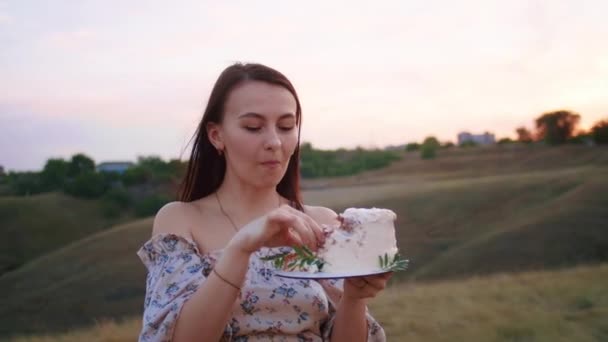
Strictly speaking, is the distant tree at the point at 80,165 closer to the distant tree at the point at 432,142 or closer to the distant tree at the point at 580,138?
the distant tree at the point at 432,142

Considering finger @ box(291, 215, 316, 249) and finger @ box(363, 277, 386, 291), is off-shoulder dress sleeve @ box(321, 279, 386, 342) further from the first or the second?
finger @ box(291, 215, 316, 249)

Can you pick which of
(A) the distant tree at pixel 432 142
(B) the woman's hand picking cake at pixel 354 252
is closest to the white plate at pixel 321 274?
(B) the woman's hand picking cake at pixel 354 252

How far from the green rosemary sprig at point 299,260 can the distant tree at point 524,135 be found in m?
79.9

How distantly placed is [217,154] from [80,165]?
74197 mm

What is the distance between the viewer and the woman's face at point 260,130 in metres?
2.45

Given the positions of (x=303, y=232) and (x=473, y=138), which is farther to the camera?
(x=473, y=138)

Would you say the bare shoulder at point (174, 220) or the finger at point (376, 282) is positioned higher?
the bare shoulder at point (174, 220)

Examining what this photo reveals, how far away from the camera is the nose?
7.92 feet

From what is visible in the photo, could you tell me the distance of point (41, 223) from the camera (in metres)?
63.5

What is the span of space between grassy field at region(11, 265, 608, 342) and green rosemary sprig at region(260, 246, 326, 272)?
5944 millimetres

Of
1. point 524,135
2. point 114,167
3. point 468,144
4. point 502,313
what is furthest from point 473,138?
point 502,313

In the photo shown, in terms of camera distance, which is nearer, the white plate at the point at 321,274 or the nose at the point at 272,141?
the white plate at the point at 321,274

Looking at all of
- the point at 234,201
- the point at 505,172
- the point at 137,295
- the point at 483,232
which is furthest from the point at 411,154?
the point at 234,201

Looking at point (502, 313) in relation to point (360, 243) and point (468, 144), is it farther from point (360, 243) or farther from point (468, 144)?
point (468, 144)
